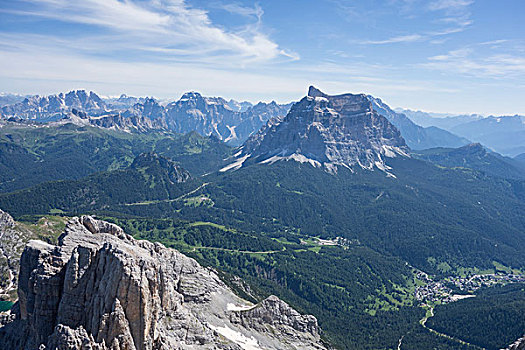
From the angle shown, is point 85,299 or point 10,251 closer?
point 85,299

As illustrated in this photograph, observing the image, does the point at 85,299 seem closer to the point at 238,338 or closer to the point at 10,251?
the point at 238,338

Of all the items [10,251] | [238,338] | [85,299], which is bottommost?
[10,251]

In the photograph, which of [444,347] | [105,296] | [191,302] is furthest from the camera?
[444,347]

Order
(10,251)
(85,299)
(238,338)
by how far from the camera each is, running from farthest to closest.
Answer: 1. (10,251)
2. (238,338)
3. (85,299)

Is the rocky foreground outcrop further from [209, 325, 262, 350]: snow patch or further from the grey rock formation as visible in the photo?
the grey rock formation

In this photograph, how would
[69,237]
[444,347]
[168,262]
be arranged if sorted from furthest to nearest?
[444,347] < [168,262] < [69,237]

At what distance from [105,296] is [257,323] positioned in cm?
5014

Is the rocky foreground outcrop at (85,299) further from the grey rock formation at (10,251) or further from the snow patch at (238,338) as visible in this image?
the grey rock formation at (10,251)

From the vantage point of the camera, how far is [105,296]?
148 ft

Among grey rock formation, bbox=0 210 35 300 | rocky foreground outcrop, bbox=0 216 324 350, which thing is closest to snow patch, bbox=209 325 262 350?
rocky foreground outcrop, bbox=0 216 324 350

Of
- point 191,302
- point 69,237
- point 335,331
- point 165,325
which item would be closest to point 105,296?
point 69,237

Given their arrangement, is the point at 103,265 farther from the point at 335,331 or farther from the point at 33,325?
the point at 335,331

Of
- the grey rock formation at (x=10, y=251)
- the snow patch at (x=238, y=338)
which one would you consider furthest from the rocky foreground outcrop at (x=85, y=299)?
the grey rock formation at (x=10, y=251)

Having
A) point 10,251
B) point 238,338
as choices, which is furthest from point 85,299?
point 10,251
